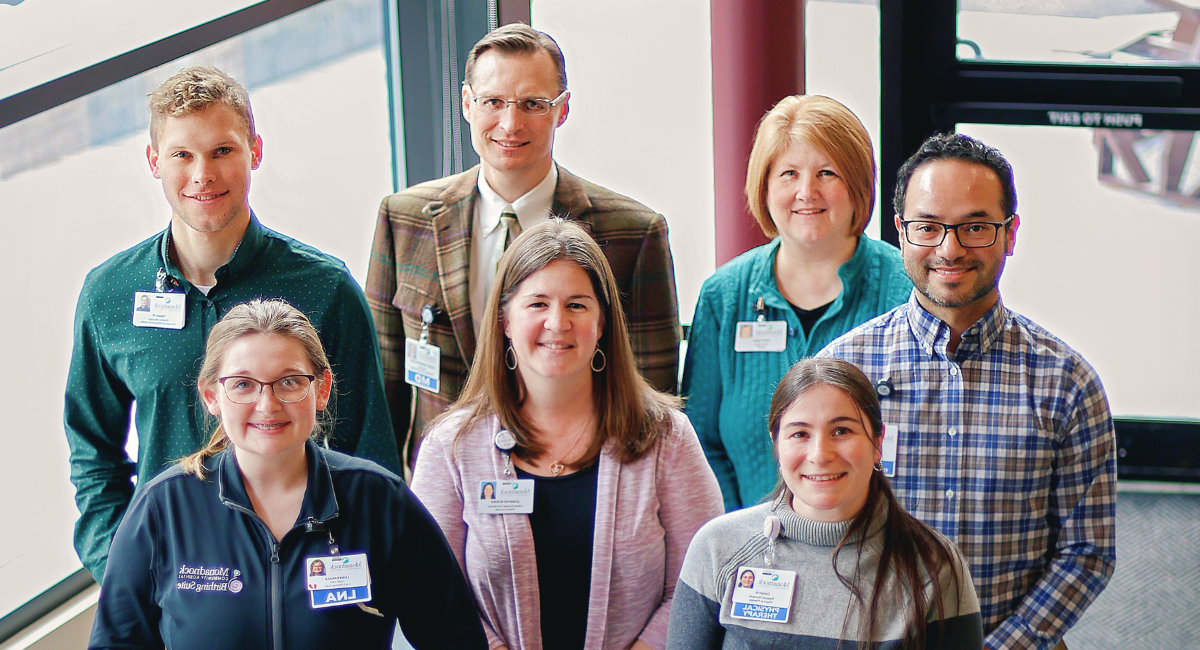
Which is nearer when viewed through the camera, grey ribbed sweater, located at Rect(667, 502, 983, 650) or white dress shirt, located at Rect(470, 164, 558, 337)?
grey ribbed sweater, located at Rect(667, 502, 983, 650)

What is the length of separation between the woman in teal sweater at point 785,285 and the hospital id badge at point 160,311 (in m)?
1.17

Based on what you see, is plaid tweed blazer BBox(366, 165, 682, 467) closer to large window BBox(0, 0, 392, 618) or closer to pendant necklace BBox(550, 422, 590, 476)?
pendant necklace BBox(550, 422, 590, 476)

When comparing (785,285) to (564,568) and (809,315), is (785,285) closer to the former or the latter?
(809,315)

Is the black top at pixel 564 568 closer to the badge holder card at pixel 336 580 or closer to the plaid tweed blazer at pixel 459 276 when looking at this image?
the badge holder card at pixel 336 580

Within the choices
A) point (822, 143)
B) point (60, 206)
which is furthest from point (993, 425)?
point (60, 206)

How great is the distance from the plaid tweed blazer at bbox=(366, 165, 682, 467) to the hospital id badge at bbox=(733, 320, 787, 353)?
216 mm

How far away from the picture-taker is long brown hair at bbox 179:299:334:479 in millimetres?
1962

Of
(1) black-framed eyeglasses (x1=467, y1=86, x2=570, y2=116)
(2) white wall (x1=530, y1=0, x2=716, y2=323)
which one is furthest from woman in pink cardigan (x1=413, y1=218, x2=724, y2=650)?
(2) white wall (x1=530, y1=0, x2=716, y2=323)

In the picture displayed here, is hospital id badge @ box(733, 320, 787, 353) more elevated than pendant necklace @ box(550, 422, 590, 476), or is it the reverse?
hospital id badge @ box(733, 320, 787, 353)

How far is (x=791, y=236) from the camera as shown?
2533mm

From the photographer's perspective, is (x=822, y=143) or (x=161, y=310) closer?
A: (x=161, y=310)

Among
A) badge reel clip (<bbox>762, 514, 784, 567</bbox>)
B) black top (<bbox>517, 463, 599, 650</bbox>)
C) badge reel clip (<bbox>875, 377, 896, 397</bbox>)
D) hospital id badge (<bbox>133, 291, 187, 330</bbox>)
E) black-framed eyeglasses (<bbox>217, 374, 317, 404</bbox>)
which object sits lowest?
black top (<bbox>517, 463, 599, 650</bbox>)

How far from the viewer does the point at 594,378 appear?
2305 millimetres

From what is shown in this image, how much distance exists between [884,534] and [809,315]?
0.78 meters
